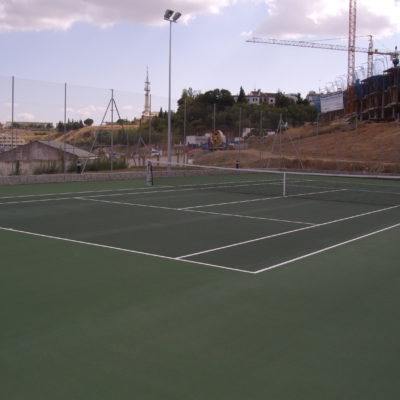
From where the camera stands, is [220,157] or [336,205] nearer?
[336,205]

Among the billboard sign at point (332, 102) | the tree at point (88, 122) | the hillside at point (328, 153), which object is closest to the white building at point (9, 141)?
the tree at point (88, 122)

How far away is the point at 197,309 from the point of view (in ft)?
19.5

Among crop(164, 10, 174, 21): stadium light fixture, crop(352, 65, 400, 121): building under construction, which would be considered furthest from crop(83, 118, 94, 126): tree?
crop(352, 65, 400, 121): building under construction

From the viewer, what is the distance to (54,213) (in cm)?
1377

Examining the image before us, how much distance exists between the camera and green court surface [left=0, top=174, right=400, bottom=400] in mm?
4121

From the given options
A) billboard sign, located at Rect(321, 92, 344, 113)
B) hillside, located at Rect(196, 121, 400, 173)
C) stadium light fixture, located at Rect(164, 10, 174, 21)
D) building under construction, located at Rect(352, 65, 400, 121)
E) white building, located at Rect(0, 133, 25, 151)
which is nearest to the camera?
white building, located at Rect(0, 133, 25, 151)

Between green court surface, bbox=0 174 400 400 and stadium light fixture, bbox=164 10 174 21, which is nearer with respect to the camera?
green court surface, bbox=0 174 400 400

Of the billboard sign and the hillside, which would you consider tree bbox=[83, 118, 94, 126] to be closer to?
the hillside

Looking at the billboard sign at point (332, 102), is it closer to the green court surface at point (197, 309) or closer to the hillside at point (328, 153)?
the hillside at point (328, 153)

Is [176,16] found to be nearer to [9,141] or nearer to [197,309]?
[9,141]

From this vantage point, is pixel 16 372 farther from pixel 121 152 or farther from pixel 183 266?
pixel 121 152

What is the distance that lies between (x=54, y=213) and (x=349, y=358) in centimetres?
1035

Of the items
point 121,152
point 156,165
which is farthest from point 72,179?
point 156,165

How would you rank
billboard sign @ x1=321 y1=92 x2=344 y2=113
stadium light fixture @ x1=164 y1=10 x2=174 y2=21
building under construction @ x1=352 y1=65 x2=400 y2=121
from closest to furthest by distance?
1. stadium light fixture @ x1=164 y1=10 x2=174 y2=21
2. building under construction @ x1=352 y1=65 x2=400 y2=121
3. billboard sign @ x1=321 y1=92 x2=344 y2=113
